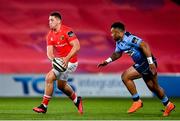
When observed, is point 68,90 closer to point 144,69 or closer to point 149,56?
point 144,69

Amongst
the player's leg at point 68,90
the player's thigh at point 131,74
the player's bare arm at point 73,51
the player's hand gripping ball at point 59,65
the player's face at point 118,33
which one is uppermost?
the player's face at point 118,33

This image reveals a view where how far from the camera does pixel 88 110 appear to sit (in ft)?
39.0

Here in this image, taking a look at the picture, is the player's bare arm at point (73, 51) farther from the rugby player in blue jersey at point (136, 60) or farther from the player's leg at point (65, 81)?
the rugby player in blue jersey at point (136, 60)

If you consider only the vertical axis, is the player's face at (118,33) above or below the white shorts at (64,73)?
above

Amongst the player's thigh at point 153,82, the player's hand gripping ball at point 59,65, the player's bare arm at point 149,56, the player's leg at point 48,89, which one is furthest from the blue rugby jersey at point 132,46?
the player's leg at point 48,89

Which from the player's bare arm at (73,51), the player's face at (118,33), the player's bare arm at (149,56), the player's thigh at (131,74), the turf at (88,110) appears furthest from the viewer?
the player's thigh at (131,74)

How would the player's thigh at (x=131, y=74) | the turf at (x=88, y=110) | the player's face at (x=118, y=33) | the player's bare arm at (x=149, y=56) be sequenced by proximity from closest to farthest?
the turf at (x=88, y=110)
the player's bare arm at (x=149, y=56)
the player's face at (x=118, y=33)
the player's thigh at (x=131, y=74)

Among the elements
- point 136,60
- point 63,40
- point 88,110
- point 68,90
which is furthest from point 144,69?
point 88,110

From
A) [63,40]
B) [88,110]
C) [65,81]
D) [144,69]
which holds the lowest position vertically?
[88,110]

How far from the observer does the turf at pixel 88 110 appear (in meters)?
10.2

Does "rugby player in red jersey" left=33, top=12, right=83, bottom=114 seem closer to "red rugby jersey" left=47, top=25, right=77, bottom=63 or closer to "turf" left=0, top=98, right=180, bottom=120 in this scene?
Answer: "red rugby jersey" left=47, top=25, right=77, bottom=63

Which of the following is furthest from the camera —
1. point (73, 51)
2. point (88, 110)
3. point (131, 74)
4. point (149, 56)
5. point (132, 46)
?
point (88, 110)

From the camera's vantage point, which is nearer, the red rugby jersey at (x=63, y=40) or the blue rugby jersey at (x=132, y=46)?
the red rugby jersey at (x=63, y=40)

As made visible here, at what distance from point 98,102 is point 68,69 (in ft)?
11.9
